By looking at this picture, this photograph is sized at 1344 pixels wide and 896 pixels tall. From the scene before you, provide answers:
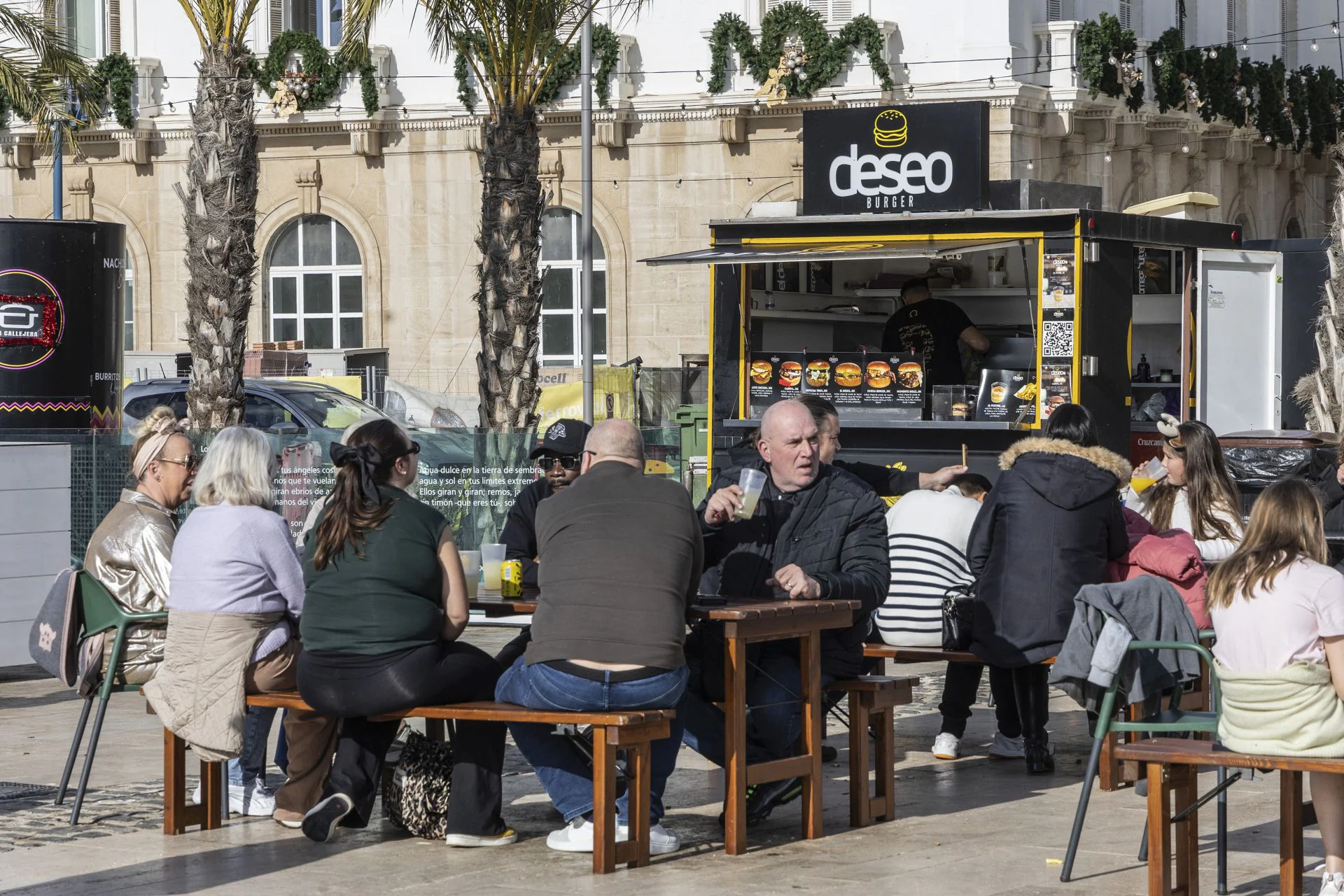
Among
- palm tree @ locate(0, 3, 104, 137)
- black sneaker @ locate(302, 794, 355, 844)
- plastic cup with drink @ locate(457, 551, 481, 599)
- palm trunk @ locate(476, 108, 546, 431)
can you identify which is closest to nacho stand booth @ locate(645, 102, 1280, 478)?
palm trunk @ locate(476, 108, 546, 431)

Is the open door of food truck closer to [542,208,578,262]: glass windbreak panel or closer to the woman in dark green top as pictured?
the woman in dark green top

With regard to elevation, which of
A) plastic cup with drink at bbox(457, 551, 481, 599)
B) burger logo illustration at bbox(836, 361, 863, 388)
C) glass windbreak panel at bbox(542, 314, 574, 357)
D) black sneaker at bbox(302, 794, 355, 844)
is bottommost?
black sneaker at bbox(302, 794, 355, 844)

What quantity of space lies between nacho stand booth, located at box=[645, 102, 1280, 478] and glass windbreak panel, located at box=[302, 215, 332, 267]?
18214mm

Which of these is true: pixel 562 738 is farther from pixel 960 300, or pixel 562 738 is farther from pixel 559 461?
pixel 960 300

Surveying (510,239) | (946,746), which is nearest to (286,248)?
(510,239)

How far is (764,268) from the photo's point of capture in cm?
1538

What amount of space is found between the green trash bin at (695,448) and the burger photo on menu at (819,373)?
81 cm

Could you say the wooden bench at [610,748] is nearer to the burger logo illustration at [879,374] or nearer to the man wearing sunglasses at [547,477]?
the man wearing sunglasses at [547,477]

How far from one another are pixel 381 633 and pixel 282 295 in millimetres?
27509

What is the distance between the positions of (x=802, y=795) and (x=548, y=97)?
23.5 metres

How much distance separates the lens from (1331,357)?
17328 mm

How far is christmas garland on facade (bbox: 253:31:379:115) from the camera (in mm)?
31672

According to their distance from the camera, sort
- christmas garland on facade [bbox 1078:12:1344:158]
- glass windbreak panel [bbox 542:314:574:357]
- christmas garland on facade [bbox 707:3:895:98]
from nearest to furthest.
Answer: christmas garland on facade [bbox 707:3:895:98] < christmas garland on facade [bbox 1078:12:1344:158] < glass windbreak panel [bbox 542:314:574:357]

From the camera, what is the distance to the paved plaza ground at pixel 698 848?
6473 mm
